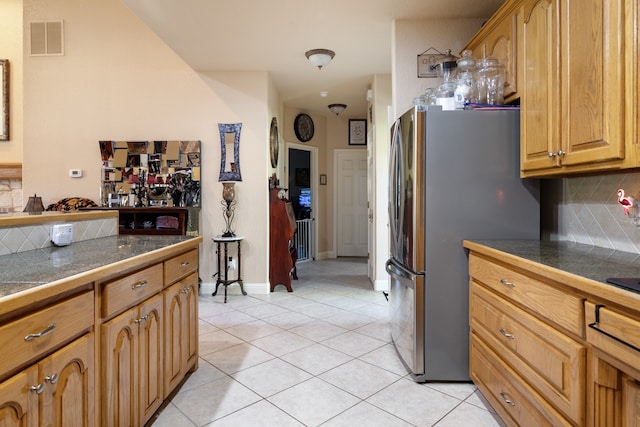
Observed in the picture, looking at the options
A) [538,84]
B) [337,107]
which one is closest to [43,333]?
[538,84]

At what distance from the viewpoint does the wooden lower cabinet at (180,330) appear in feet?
6.43

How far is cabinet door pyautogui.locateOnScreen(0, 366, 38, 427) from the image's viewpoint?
0.94 metres

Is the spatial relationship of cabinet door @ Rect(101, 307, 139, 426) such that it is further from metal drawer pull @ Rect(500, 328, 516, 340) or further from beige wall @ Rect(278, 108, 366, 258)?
beige wall @ Rect(278, 108, 366, 258)

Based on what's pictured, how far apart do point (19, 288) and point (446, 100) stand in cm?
227

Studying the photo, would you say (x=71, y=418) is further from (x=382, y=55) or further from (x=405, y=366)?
(x=382, y=55)

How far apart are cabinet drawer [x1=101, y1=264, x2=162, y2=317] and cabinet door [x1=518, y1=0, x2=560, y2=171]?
1.96 metres

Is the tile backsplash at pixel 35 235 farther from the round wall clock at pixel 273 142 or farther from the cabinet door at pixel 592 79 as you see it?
the round wall clock at pixel 273 142

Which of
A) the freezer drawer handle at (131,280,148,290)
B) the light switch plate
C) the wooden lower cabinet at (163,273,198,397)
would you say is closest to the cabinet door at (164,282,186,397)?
the wooden lower cabinet at (163,273,198,397)

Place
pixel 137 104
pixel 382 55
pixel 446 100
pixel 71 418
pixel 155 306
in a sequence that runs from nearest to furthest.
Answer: pixel 71 418
pixel 155 306
pixel 446 100
pixel 382 55
pixel 137 104

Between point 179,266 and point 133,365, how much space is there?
24.5 inches

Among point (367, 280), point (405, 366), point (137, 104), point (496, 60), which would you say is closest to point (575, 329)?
point (405, 366)

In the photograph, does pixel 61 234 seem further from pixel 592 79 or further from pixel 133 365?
pixel 592 79

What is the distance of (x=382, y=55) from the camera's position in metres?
3.88

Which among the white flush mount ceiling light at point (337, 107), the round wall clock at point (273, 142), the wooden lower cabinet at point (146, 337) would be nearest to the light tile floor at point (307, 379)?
the wooden lower cabinet at point (146, 337)
